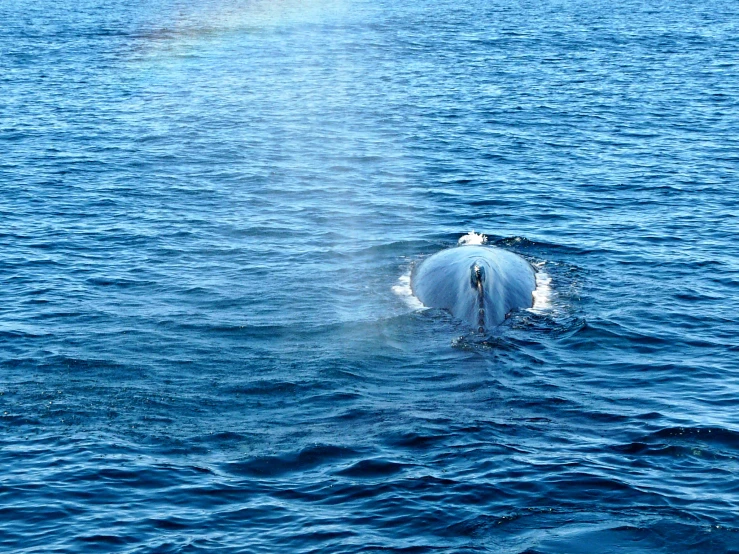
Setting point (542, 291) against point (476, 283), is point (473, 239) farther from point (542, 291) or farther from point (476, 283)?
point (476, 283)

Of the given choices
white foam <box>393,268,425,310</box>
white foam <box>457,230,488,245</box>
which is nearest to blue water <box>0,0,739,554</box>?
white foam <box>393,268,425,310</box>

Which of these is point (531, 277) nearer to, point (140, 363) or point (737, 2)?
point (140, 363)

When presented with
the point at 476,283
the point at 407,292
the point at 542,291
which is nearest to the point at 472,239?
the point at 542,291

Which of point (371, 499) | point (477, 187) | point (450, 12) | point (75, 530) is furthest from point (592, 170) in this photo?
point (450, 12)

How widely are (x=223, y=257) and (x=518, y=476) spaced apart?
1487 cm

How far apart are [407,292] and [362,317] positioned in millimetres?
2167

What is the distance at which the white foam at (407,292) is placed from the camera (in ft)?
82.6

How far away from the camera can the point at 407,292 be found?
26.4 meters

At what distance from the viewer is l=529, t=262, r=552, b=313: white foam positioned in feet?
81.5

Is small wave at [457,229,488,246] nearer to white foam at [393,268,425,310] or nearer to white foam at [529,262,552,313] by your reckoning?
white foam at [529,262,552,313]

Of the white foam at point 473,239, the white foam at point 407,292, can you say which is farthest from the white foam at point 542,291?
the white foam at point 407,292

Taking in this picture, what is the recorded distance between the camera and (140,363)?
859 inches

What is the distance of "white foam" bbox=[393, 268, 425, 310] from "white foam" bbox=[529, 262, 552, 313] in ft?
9.16

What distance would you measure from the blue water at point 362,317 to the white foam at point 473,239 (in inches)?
18.6
